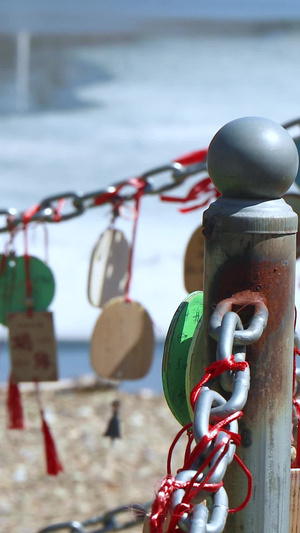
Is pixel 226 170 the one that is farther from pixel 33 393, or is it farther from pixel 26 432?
pixel 33 393

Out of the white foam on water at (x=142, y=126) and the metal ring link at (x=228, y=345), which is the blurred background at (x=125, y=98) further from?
the metal ring link at (x=228, y=345)

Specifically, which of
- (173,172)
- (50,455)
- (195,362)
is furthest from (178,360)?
(50,455)

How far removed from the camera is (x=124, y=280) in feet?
4.81

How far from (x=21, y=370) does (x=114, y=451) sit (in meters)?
1.38

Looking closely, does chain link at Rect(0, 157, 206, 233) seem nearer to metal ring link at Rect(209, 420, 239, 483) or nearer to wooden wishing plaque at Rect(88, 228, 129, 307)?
wooden wishing plaque at Rect(88, 228, 129, 307)

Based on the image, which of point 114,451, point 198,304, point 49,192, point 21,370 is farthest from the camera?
point 49,192

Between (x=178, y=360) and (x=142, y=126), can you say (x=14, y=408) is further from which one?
(x=142, y=126)

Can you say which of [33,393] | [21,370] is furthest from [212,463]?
[33,393]

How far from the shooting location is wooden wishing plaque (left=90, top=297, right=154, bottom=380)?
1379mm

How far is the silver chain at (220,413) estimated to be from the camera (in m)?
0.42

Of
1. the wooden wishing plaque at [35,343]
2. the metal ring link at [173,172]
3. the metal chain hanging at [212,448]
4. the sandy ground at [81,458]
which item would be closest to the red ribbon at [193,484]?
the metal chain hanging at [212,448]

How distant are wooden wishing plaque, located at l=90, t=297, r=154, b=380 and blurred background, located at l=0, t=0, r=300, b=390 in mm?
1376

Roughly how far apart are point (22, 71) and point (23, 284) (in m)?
1.67

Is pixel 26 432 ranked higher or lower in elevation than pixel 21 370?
lower
